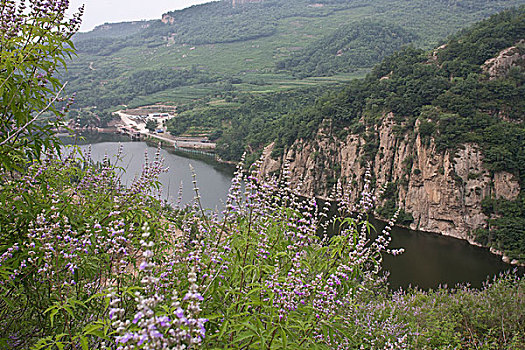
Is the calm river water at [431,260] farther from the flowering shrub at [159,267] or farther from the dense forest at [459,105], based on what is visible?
the flowering shrub at [159,267]

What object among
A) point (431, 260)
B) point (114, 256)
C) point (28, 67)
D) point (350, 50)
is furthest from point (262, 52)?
point (114, 256)

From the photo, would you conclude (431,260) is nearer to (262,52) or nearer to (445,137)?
(445,137)

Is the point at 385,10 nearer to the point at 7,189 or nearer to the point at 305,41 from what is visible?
the point at 305,41

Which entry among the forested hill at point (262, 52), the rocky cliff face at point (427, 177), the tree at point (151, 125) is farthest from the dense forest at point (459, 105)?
the forested hill at point (262, 52)

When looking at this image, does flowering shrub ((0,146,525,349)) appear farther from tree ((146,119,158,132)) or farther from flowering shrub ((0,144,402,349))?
tree ((146,119,158,132))

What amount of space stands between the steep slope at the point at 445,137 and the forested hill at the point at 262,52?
40344 millimetres

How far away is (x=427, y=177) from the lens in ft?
117

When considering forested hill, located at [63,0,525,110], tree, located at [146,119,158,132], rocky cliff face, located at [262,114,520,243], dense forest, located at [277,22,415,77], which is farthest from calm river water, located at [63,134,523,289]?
dense forest, located at [277,22,415,77]

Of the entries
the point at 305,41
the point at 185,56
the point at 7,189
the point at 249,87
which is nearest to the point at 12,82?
the point at 7,189

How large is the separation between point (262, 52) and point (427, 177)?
111 m

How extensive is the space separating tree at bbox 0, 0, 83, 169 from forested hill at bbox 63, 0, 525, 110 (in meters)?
69.2

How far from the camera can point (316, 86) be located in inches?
3130

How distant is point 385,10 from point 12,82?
160986 mm

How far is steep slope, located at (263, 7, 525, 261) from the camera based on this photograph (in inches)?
1247
